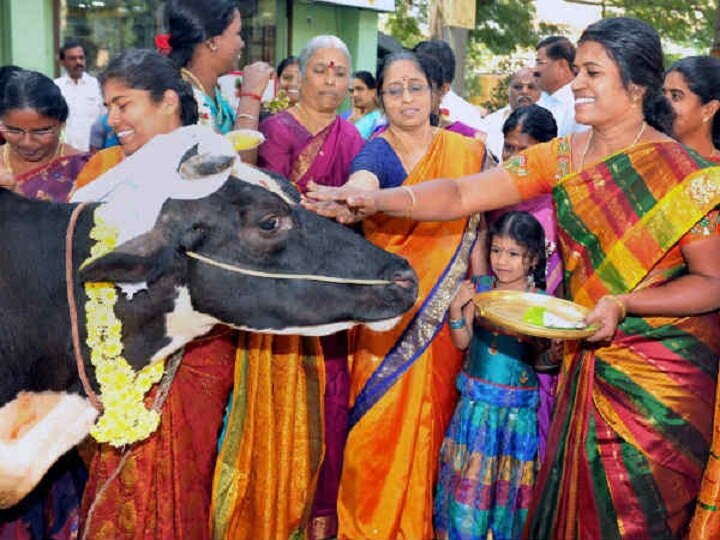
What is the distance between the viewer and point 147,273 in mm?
2389

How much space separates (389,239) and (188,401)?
1278mm

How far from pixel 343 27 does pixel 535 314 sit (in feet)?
35.1

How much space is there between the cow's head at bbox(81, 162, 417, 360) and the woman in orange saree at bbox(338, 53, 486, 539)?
1.26 metres

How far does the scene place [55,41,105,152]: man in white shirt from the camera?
926 centimetres

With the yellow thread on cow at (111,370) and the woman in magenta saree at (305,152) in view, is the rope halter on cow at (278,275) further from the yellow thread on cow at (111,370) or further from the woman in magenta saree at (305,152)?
the woman in magenta saree at (305,152)

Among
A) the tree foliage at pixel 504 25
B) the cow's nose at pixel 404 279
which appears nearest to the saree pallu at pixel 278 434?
the cow's nose at pixel 404 279

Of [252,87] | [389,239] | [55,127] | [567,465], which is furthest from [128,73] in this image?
[567,465]

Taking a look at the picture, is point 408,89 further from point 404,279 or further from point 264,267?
point 264,267

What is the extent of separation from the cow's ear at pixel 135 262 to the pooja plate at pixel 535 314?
46.2 inches

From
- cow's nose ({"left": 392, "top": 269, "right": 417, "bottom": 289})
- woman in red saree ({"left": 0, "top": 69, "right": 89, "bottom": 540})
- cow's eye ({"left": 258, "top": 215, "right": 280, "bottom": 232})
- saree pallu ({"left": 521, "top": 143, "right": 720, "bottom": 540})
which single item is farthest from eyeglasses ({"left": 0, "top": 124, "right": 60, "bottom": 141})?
saree pallu ({"left": 521, "top": 143, "right": 720, "bottom": 540})

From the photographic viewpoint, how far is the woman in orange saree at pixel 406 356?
13.2 feet

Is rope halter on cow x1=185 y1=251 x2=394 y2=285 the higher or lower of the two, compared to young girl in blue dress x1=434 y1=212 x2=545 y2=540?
higher

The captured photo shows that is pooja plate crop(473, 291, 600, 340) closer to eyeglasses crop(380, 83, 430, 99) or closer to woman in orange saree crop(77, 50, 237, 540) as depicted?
woman in orange saree crop(77, 50, 237, 540)

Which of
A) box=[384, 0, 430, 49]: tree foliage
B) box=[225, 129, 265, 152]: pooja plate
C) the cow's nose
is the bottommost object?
the cow's nose
